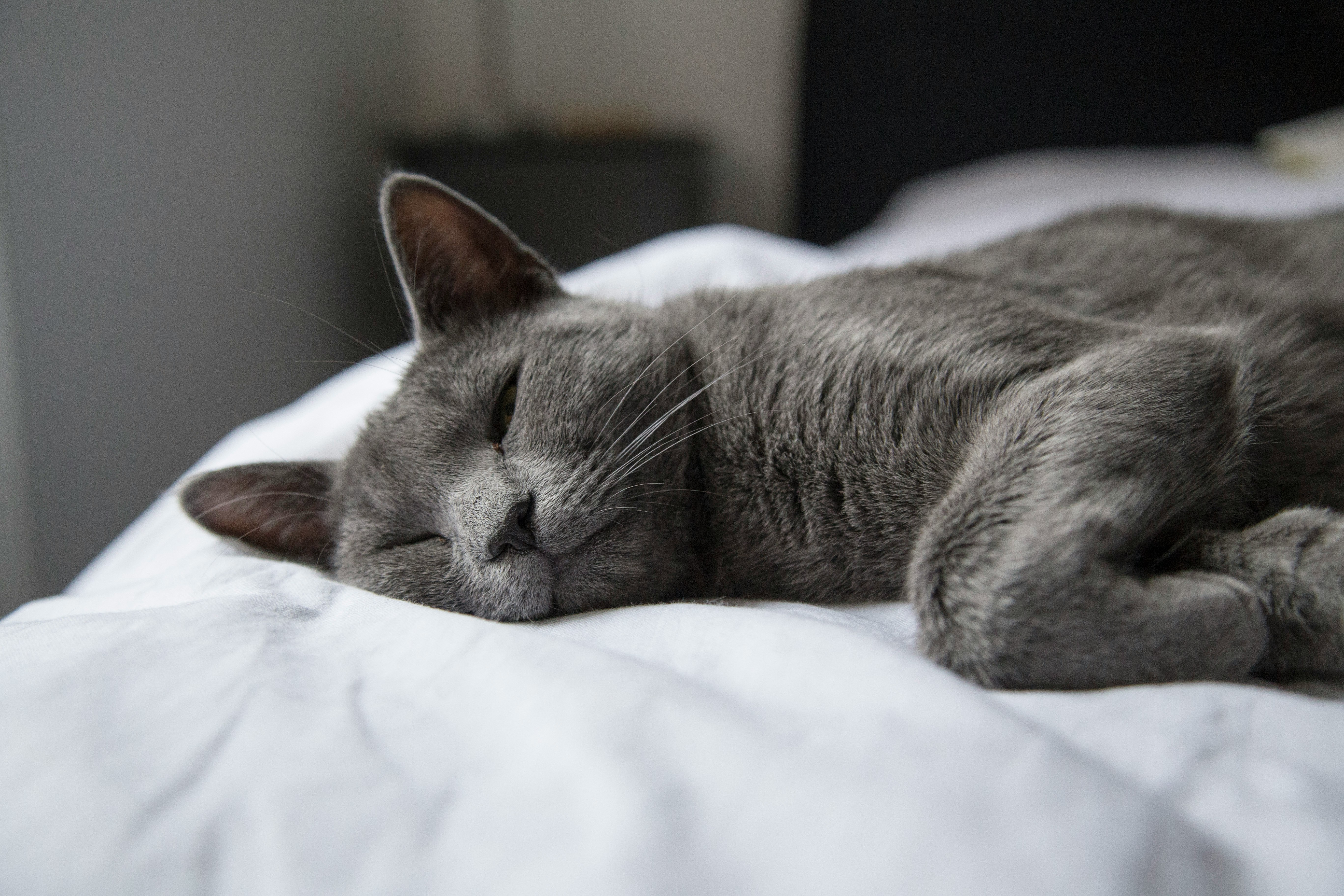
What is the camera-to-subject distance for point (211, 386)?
2.11 metres

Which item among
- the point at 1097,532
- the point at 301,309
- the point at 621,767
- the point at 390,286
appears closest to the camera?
the point at 621,767

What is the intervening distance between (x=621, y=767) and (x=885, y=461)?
1.45 feet

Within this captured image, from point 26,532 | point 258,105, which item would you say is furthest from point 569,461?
point 258,105

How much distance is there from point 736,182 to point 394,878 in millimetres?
3532

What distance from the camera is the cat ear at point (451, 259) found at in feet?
3.23

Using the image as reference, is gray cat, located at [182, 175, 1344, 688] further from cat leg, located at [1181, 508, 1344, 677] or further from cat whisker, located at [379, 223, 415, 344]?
cat whisker, located at [379, 223, 415, 344]

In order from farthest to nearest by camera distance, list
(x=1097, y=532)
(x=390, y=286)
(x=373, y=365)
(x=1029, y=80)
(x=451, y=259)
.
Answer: (x=1029, y=80) < (x=390, y=286) < (x=373, y=365) < (x=451, y=259) < (x=1097, y=532)

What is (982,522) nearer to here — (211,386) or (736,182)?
(211,386)

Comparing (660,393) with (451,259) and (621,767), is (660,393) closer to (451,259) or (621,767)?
(451,259)

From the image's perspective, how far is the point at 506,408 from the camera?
923 millimetres

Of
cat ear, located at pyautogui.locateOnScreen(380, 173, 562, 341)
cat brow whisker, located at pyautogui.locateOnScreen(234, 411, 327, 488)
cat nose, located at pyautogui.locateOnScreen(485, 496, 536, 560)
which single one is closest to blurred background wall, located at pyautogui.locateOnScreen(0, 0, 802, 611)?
cat brow whisker, located at pyautogui.locateOnScreen(234, 411, 327, 488)

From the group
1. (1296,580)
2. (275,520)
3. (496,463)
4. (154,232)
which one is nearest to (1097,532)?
(1296,580)

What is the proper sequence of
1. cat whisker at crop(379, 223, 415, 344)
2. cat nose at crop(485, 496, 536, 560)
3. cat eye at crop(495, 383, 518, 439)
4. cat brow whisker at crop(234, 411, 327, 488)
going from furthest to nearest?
cat whisker at crop(379, 223, 415, 344), cat brow whisker at crop(234, 411, 327, 488), cat eye at crop(495, 383, 518, 439), cat nose at crop(485, 496, 536, 560)

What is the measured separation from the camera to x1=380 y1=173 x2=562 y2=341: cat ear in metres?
0.98
